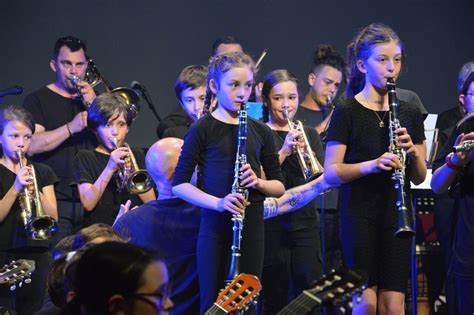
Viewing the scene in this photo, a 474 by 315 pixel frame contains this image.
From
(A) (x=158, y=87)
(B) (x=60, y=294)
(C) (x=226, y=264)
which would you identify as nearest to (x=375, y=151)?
(C) (x=226, y=264)

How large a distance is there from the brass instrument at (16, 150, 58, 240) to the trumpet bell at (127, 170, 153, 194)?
0.54m

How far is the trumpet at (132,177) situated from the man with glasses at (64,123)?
34 centimetres

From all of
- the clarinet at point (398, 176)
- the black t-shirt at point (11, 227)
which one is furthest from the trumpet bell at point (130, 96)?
the clarinet at point (398, 176)

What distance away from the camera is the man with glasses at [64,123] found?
5512 mm

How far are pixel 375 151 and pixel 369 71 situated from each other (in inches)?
15.0

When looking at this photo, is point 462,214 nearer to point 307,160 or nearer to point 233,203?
point 307,160

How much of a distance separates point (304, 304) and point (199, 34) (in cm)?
472

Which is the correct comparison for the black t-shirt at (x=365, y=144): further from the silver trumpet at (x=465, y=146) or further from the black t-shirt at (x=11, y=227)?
the black t-shirt at (x=11, y=227)

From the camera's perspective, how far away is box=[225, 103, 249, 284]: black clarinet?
3.93m

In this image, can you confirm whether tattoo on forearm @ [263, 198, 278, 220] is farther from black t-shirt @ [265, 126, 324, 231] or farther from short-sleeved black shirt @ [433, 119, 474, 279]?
short-sleeved black shirt @ [433, 119, 474, 279]

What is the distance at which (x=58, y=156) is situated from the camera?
222 inches

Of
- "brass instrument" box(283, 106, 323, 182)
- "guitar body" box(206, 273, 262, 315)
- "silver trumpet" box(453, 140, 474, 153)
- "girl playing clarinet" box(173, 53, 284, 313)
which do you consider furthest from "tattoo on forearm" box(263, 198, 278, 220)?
"guitar body" box(206, 273, 262, 315)

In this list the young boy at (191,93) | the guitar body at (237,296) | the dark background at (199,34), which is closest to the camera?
the guitar body at (237,296)

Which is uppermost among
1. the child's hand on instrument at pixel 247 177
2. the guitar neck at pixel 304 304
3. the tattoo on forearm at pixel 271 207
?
the child's hand on instrument at pixel 247 177
